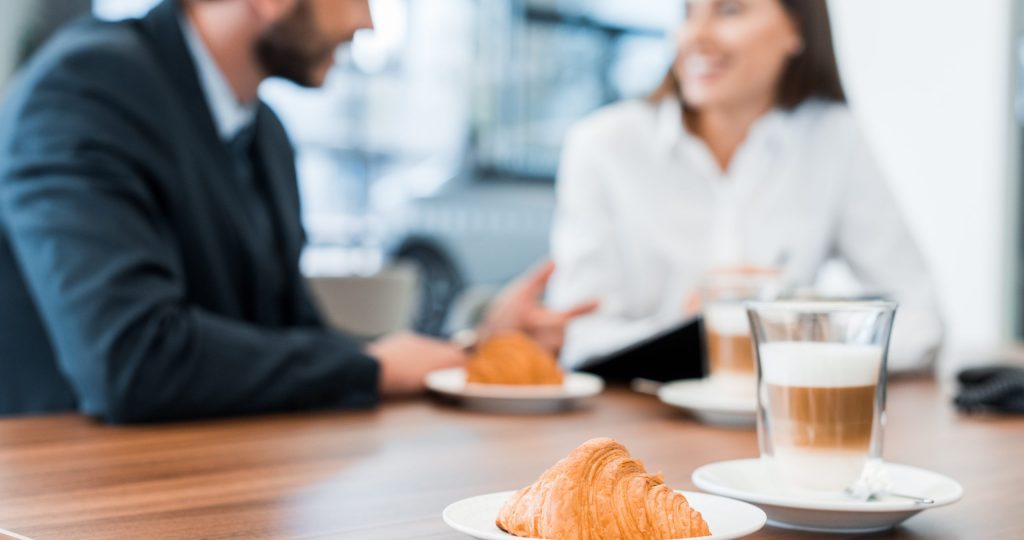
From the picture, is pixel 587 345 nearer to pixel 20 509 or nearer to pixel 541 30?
pixel 20 509

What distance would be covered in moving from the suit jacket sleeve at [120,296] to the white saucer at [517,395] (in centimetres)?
11

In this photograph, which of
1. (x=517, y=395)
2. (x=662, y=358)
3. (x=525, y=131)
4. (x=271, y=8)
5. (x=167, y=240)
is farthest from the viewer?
(x=525, y=131)

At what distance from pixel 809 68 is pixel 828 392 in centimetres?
177

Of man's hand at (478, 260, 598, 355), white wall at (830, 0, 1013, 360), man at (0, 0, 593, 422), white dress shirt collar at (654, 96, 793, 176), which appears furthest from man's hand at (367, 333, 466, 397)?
white wall at (830, 0, 1013, 360)

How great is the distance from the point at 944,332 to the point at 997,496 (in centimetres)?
119

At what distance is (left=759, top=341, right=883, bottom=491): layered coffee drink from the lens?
0.72 metres

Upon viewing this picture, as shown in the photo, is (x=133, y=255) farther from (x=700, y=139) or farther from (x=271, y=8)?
(x=700, y=139)

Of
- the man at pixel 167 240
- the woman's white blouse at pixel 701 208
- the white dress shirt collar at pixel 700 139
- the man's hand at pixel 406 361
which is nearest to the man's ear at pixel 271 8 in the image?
the man at pixel 167 240

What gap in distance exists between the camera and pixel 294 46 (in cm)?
168

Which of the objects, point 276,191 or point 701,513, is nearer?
point 701,513

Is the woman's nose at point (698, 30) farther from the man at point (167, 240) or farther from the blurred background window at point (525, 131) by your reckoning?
the blurred background window at point (525, 131)

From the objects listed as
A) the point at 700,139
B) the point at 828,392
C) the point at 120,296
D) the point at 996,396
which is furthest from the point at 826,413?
the point at 700,139

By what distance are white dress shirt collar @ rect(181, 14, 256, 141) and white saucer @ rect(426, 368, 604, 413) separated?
60cm

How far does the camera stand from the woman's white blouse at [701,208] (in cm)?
222
